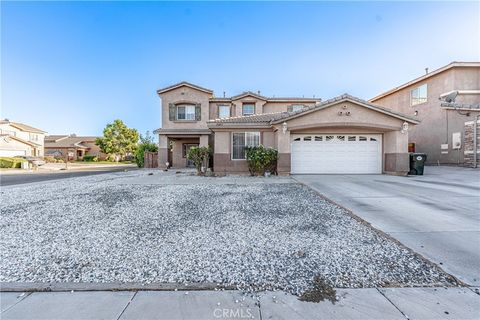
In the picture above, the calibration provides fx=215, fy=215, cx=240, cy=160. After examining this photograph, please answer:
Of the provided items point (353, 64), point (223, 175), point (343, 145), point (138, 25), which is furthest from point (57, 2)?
point (353, 64)

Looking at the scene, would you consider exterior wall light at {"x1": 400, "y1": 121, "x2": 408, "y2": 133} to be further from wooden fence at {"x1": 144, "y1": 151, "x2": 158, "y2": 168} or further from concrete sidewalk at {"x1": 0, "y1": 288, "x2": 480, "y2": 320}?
Answer: wooden fence at {"x1": 144, "y1": 151, "x2": 158, "y2": 168}

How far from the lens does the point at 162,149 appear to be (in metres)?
18.4

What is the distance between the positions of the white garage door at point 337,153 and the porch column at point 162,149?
11.1 m

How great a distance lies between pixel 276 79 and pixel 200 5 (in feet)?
45.2

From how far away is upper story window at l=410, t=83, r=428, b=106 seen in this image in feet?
58.3

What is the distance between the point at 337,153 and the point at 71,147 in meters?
50.7

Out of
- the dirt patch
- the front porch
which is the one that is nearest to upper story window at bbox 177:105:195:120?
the front porch

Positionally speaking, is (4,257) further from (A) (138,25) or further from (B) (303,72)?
(B) (303,72)

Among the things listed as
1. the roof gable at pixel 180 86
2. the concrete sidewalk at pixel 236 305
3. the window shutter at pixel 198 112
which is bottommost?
the concrete sidewalk at pixel 236 305

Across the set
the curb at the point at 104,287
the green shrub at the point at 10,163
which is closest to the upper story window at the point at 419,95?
the curb at the point at 104,287

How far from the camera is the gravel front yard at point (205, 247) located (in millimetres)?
2703

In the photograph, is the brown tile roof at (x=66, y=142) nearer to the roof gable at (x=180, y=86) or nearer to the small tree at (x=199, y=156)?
the roof gable at (x=180, y=86)

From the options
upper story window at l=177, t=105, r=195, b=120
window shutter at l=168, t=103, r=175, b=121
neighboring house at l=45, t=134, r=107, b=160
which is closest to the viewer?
window shutter at l=168, t=103, r=175, b=121

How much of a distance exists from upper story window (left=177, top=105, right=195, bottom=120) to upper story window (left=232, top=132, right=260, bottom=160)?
23.6 ft
